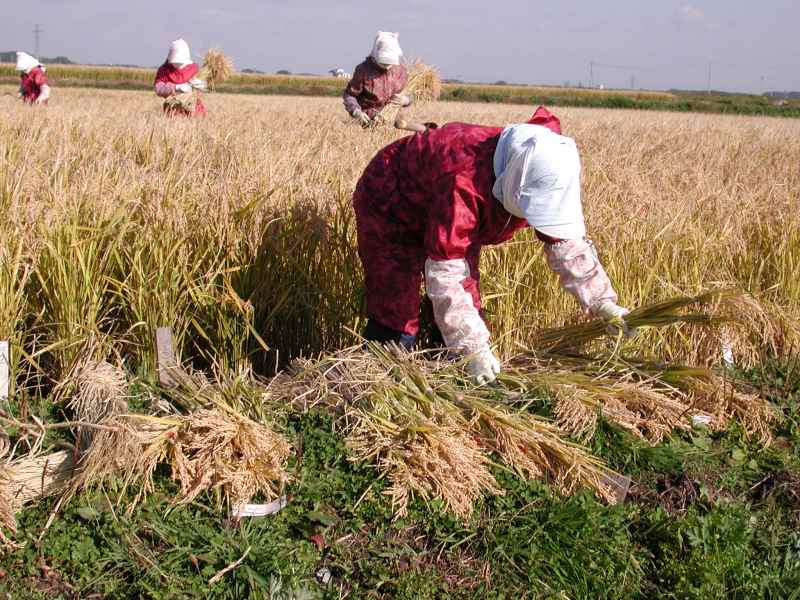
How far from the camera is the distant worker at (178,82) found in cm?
847

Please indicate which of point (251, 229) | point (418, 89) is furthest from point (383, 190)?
point (418, 89)

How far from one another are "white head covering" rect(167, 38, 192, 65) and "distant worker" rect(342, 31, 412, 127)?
232 centimetres

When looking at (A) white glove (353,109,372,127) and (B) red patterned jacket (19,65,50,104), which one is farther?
(B) red patterned jacket (19,65,50,104)

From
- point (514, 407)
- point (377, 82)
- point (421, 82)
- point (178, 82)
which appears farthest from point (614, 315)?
point (178, 82)

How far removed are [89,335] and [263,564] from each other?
1306 mm

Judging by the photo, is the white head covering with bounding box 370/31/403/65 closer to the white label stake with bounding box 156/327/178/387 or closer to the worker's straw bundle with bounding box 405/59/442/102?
the worker's straw bundle with bounding box 405/59/442/102

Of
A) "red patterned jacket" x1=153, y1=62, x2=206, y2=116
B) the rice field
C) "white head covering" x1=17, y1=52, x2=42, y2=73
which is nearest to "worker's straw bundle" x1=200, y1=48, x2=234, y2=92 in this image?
"white head covering" x1=17, y1=52, x2=42, y2=73

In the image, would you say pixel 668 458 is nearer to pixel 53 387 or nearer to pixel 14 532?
pixel 14 532

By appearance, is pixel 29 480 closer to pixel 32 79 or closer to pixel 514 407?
pixel 514 407

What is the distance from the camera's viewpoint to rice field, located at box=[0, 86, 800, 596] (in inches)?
96.4

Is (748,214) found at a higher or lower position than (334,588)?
higher

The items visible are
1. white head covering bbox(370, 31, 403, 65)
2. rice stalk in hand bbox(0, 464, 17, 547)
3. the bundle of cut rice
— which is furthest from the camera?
white head covering bbox(370, 31, 403, 65)

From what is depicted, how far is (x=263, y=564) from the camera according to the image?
2109 mm

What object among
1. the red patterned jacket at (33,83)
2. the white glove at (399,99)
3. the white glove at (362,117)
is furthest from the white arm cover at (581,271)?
the red patterned jacket at (33,83)
